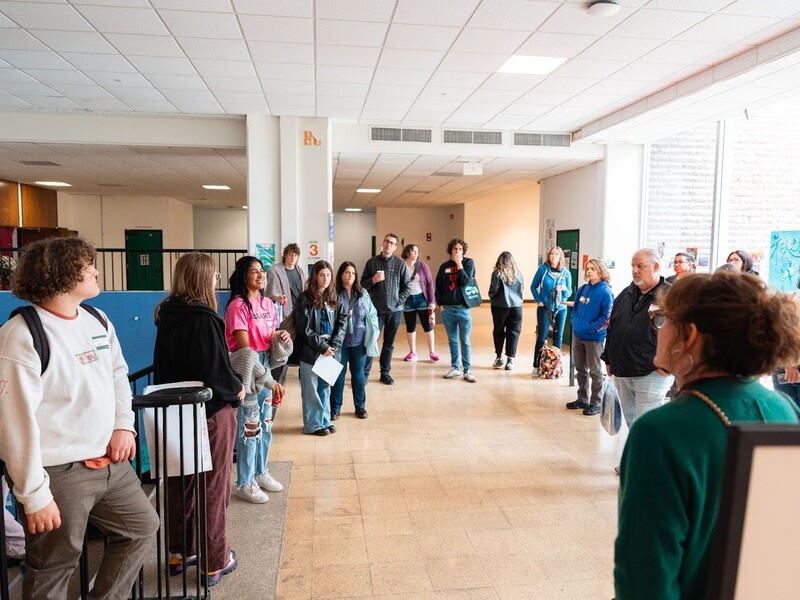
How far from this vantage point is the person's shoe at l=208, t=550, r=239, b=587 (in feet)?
8.65

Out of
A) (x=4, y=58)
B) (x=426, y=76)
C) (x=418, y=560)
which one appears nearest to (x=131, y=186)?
(x=4, y=58)

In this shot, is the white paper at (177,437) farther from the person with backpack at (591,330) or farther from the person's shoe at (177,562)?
the person with backpack at (591,330)

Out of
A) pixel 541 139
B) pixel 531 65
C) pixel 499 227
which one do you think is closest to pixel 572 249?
pixel 541 139

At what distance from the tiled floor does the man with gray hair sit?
67cm

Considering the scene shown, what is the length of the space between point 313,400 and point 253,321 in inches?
53.0

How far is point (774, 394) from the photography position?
109 cm

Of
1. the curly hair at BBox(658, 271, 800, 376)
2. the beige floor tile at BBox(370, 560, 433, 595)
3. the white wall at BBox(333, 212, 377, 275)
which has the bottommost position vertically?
the beige floor tile at BBox(370, 560, 433, 595)

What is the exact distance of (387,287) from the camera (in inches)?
258

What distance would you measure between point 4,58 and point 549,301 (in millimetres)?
5999

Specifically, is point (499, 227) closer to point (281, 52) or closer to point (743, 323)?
point (281, 52)

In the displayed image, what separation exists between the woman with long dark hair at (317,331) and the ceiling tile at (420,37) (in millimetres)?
1841

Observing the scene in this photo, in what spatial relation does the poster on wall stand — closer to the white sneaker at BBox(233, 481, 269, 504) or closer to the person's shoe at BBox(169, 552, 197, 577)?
the white sneaker at BBox(233, 481, 269, 504)

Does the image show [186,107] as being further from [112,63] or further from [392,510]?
[392,510]

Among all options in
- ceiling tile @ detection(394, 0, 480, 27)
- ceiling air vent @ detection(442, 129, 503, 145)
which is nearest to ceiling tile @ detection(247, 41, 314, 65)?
ceiling tile @ detection(394, 0, 480, 27)
